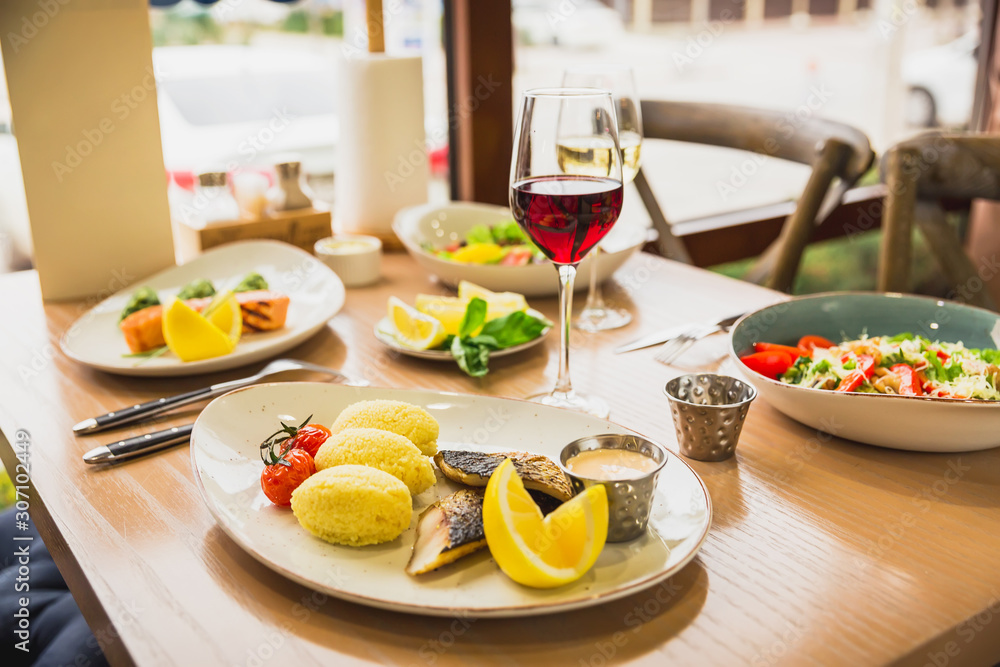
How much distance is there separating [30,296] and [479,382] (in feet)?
3.19

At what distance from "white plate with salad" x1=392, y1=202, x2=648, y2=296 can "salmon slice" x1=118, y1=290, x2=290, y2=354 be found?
33 cm

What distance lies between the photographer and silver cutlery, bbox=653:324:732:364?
4.03 ft

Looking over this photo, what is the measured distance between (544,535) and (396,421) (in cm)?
24

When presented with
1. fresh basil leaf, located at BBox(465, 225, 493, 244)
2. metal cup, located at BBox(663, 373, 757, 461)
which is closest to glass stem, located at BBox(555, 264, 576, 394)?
metal cup, located at BBox(663, 373, 757, 461)

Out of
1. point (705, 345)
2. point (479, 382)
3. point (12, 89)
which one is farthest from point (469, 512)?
point (12, 89)

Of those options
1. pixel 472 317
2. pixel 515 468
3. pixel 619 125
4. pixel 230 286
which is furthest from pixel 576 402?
pixel 230 286

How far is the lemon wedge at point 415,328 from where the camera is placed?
1.21 meters

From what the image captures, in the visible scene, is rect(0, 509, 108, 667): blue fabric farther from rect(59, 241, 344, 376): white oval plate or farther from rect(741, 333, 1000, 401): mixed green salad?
rect(741, 333, 1000, 401): mixed green salad

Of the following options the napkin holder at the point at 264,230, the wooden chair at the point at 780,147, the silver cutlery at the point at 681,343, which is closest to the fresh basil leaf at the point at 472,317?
the silver cutlery at the point at 681,343

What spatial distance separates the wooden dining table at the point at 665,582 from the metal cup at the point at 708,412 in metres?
0.02

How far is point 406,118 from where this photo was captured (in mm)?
1842

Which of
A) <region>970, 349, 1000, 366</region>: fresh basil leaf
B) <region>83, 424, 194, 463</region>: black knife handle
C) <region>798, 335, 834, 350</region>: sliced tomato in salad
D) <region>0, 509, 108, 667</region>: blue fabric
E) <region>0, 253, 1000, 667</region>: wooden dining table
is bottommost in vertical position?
<region>0, 509, 108, 667</region>: blue fabric

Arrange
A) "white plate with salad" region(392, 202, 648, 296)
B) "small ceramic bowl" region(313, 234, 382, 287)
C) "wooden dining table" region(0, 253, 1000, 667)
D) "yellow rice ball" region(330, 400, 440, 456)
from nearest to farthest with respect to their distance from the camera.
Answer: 1. "wooden dining table" region(0, 253, 1000, 667)
2. "yellow rice ball" region(330, 400, 440, 456)
3. "white plate with salad" region(392, 202, 648, 296)
4. "small ceramic bowl" region(313, 234, 382, 287)

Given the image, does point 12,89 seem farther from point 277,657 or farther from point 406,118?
point 277,657
